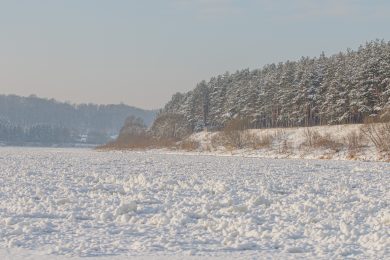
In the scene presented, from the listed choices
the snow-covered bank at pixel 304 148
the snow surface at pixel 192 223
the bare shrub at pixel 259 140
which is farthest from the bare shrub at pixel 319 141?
the snow surface at pixel 192 223

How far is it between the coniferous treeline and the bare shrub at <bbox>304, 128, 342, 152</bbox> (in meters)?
6.14

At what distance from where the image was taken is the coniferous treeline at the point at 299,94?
6844cm

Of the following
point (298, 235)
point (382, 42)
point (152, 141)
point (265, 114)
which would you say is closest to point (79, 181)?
point (298, 235)

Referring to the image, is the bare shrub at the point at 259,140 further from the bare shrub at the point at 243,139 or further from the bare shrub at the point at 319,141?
the bare shrub at the point at 319,141

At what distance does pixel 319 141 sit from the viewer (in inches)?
2495

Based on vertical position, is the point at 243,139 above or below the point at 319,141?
above

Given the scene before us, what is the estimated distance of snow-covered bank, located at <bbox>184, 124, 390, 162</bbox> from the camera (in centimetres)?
5581

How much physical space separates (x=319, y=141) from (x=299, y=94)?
65.2 feet

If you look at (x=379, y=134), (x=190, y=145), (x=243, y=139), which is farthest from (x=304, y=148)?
(x=190, y=145)

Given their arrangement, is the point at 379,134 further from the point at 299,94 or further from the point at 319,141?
the point at 299,94

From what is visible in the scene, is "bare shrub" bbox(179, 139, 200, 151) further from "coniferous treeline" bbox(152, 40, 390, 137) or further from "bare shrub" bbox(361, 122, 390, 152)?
"bare shrub" bbox(361, 122, 390, 152)

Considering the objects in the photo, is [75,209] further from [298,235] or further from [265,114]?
[265,114]

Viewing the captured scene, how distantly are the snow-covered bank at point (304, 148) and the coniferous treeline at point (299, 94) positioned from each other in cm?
436

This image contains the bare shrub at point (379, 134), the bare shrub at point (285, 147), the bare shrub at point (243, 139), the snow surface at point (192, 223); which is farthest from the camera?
the bare shrub at point (243, 139)
